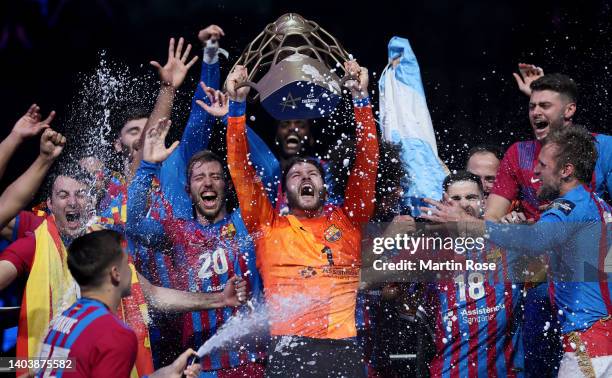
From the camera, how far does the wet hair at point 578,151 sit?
4.47 metres

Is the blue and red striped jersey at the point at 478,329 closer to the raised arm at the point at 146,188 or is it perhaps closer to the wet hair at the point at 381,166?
the wet hair at the point at 381,166

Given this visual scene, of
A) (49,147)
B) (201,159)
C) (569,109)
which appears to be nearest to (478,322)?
(569,109)

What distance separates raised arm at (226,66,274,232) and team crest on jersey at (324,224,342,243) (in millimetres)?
316

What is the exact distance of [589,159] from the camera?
4.51m

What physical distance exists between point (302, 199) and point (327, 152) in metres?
0.72

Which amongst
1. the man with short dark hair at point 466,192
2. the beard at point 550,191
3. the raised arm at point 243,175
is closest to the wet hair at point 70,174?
the raised arm at point 243,175

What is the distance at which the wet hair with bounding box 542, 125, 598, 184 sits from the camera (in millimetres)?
4469

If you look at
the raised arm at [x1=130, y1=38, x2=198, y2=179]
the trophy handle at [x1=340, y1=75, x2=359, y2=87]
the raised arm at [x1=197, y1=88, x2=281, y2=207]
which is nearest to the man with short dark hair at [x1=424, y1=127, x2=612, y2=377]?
the trophy handle at [x1=340, y1=75, x2=359, y2=87]

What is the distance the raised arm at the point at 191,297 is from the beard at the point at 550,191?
1701 millimetres

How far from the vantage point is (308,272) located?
14.4 ft

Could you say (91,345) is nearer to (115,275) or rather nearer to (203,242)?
(115,275)

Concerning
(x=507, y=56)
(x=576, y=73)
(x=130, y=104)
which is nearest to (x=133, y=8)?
(x=130, y=104)

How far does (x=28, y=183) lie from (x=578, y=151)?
110 inches

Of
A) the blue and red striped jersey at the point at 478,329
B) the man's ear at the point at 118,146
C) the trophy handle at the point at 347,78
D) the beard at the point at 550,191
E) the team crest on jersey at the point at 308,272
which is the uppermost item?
the trophy handle at the point at 347,78
